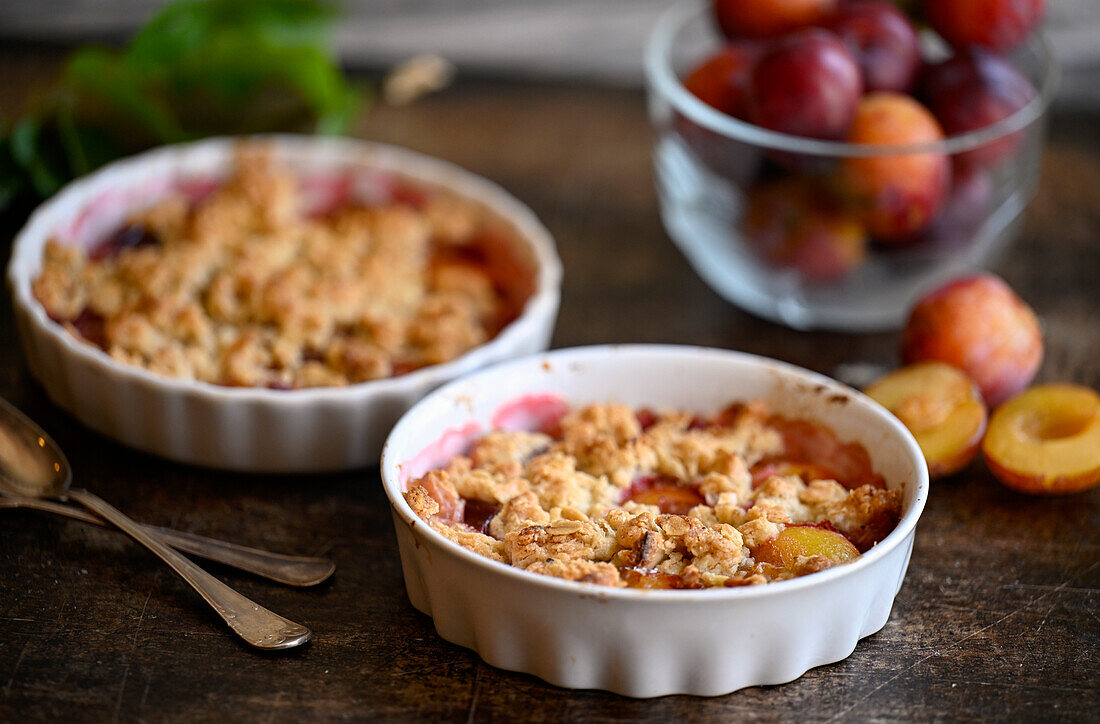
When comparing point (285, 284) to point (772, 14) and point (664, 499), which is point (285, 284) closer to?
point (664, 499)

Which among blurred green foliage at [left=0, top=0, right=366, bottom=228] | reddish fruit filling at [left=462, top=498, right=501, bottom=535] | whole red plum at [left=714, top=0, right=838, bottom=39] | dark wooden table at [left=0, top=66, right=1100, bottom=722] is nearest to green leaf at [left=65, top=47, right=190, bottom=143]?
blurred green foliage at [left=0, top=0, right=366, bottom=228]

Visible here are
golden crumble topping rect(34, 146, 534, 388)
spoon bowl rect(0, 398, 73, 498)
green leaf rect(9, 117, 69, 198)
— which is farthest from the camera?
green leaf rect(9, 117, 69, 198)

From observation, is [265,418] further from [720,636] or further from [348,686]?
[720,636]

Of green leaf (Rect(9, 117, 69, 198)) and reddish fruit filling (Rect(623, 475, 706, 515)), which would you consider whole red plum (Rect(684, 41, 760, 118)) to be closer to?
reddish fruit filling (Rect(623, 475, 706, 515))

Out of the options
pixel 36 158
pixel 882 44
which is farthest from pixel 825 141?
pixel 36 158

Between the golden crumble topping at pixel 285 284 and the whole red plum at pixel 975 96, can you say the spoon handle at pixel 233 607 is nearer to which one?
the golden crumble topping at pixel 285 284

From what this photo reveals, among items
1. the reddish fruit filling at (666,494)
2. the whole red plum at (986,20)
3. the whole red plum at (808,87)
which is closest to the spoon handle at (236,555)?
the reddish fruit filling at (666,494)

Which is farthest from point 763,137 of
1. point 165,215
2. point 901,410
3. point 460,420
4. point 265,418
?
point 165,215
